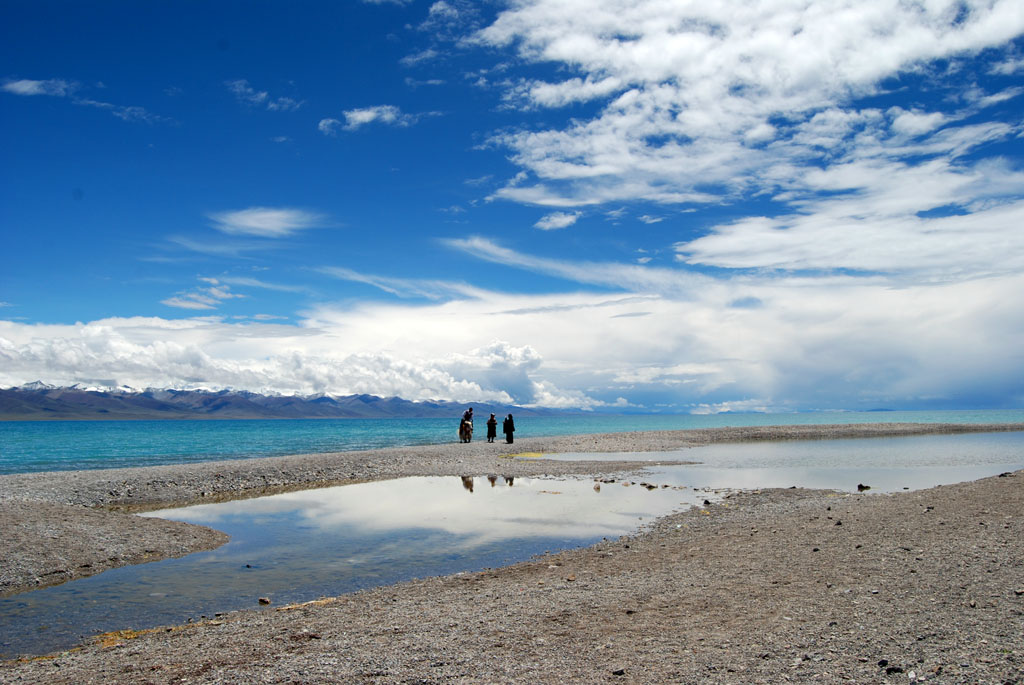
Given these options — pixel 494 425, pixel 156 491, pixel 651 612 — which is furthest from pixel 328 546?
pixel 494 425

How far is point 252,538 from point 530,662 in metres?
13.5

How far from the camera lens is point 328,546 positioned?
58.2ft

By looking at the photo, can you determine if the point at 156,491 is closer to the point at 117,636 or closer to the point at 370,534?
the point at 370,534

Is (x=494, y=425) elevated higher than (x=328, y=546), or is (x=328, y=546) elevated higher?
(x=494, y=425)

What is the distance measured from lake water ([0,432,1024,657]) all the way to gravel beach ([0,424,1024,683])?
4.21ft

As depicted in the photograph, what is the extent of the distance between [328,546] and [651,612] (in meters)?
10.3

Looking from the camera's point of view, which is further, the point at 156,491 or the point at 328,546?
the point at 156,491

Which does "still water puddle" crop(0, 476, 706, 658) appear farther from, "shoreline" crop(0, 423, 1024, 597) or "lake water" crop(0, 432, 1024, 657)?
"shoreline" crop(0, 423, 1024, 597)

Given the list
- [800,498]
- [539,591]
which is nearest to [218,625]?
[539,591]

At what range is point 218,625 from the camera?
10.8 m

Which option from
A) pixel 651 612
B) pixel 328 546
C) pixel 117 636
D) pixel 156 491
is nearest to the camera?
pixel 651 612

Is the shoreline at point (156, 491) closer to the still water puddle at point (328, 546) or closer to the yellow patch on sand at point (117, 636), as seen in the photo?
the still water puddle at point (328, 546)

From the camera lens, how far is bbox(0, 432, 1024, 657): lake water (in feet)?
40.7

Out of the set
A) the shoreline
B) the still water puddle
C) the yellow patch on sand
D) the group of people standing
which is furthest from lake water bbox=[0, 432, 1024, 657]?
the group of people standing
